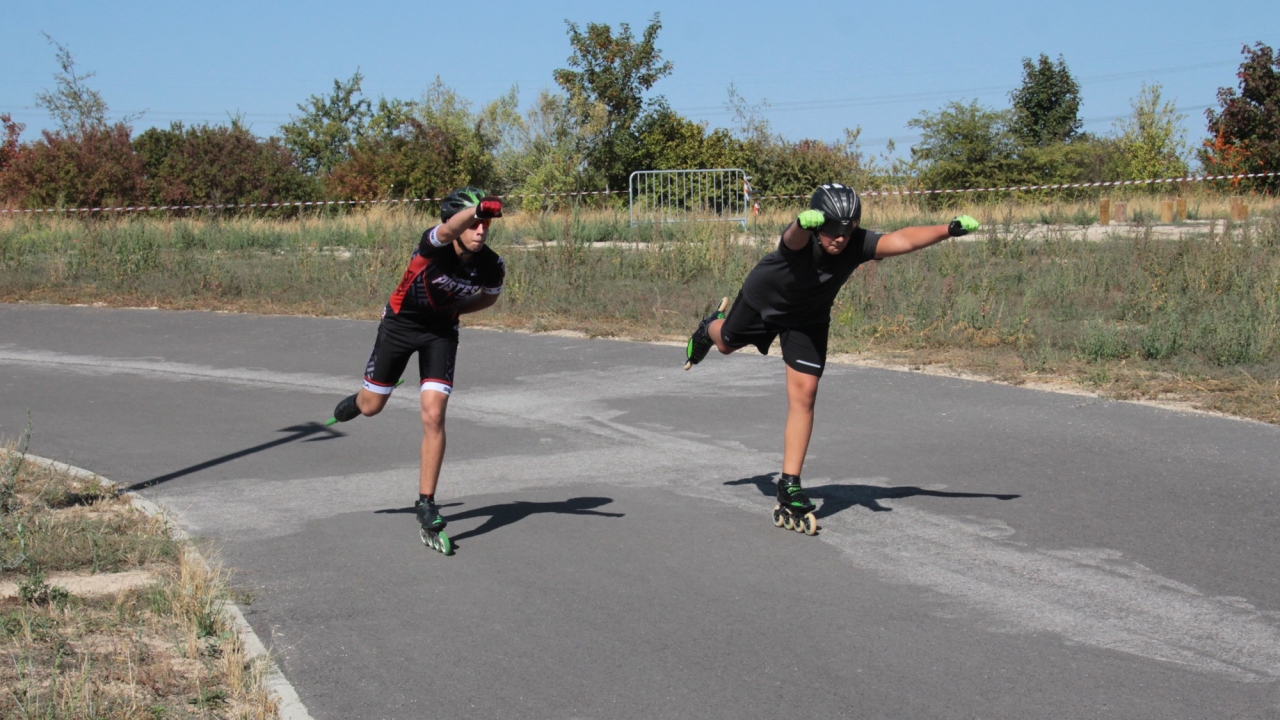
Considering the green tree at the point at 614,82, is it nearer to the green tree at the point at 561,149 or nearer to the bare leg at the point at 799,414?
the green tree at the point at 561,149

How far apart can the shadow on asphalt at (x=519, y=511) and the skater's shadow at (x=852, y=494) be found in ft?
3.30

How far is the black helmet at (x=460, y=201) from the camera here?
5977mm

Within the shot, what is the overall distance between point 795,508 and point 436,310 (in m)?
2.24

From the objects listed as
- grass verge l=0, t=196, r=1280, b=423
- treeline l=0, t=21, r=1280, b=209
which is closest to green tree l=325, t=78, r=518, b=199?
treeline l=0, t=21, r=1280, b=209

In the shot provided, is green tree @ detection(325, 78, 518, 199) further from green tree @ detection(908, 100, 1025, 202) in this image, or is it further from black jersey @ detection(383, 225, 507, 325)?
black jersey @ detection(383, 225, 507, 325)

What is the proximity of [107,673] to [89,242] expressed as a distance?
18.9 meters

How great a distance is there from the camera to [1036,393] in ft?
33.9

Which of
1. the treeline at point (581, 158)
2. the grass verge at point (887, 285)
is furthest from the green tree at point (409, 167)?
the grass verge at point (887, 285)

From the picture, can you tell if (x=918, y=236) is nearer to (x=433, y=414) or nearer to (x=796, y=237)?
(x=796, y=237)

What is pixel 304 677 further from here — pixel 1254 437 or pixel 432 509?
pixel 1254 437

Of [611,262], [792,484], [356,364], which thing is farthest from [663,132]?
[792,484]

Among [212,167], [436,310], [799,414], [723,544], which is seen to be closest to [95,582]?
[436,310]

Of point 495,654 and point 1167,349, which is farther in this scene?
point 1167,349

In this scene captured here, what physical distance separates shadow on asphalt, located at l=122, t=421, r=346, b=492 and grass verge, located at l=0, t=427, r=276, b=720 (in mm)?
1125
